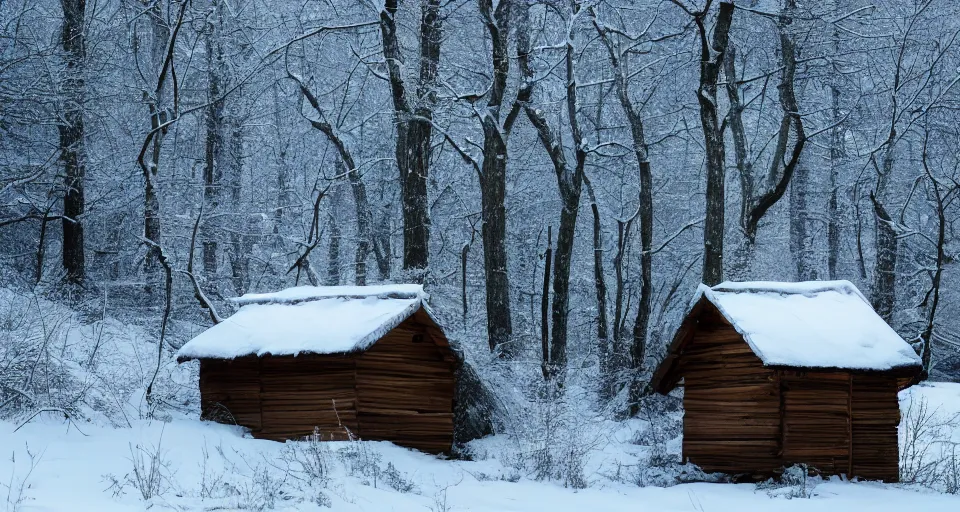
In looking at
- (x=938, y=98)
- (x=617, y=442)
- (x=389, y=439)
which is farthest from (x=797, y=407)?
(x=938, y=98)

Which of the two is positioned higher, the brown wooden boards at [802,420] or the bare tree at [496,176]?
the bare tree at [496,176]

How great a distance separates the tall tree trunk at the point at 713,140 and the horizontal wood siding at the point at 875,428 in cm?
621

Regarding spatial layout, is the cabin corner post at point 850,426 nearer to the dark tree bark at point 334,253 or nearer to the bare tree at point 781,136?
the bare tree at point 781,136

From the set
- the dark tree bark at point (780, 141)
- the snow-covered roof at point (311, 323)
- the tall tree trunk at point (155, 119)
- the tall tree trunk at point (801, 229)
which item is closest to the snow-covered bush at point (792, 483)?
the snow-covered roof at point (311, 323)

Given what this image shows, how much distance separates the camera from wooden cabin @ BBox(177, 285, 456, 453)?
13.2 metres

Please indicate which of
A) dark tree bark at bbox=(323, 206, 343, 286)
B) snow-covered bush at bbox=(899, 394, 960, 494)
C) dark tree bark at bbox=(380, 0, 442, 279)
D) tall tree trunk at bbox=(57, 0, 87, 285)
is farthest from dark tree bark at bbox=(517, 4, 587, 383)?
dark tree bark at bbox=(323, 206, 343, 286)

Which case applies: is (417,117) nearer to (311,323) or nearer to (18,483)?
(311,323)

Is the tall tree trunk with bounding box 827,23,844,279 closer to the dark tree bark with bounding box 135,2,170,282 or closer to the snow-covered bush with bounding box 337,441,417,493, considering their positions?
the dark tree bark with bounding box 135,2,170,282

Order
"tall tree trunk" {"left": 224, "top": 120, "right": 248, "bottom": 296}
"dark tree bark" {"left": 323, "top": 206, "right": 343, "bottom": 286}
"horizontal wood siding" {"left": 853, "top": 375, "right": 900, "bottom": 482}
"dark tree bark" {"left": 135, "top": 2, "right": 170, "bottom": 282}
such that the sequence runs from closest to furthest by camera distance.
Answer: "horizontal wood siding" {"left": 853, "top": 375, "right": 900, "bottom": 482} → "dark tree bark" {"left": 135, "top": 2, "right": 170, "bottom": 282} → "tall tree trunk" {"left": 224, "top": 120, "right": 248, "bottom": 296} → "dark tree bark" {"left": 323, "top": 206, "right": 343, "bottom": 286}

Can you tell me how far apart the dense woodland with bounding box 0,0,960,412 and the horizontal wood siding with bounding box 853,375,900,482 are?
6532 mm

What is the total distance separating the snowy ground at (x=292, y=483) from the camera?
28.2 ft

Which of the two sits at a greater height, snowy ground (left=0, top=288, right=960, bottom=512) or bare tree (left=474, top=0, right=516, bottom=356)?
bare tree (left=474, top=0, right=516, bottom=356)

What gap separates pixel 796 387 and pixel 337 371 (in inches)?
270

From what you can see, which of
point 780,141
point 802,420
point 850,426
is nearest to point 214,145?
point 780,141
